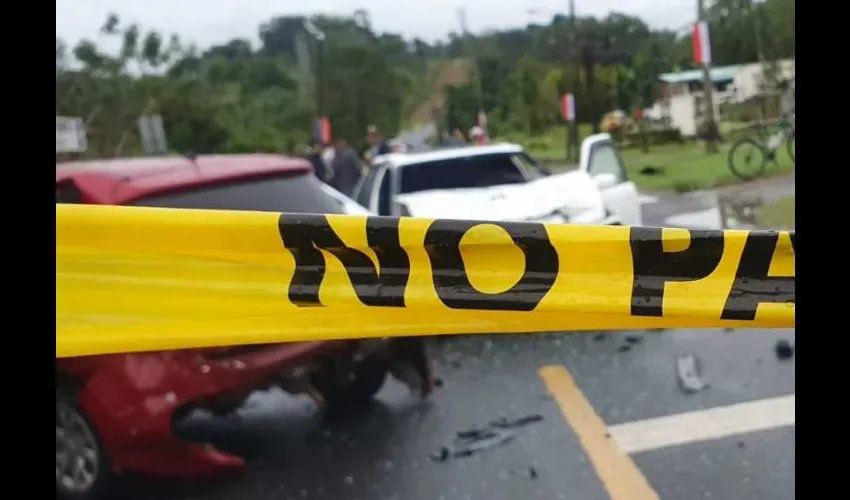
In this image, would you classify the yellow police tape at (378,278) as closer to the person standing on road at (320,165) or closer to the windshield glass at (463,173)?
the windshield glass at (463,173)

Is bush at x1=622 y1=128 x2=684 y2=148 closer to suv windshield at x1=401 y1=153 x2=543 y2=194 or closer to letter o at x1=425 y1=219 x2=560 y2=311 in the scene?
suv windshield at x1=401 y1=153 x2=543 y2=194

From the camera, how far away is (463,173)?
877 cm

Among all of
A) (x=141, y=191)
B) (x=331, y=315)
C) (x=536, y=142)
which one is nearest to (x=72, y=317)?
(x=331, y=315)

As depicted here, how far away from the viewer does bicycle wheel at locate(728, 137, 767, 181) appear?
15844mm

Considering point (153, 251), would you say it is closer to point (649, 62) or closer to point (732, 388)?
point (732, 388)

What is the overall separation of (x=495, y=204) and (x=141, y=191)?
3.53 meters

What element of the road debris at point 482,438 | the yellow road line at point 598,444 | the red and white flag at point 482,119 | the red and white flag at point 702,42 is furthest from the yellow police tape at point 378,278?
the red and white flag at point 482,119

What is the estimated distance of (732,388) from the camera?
534 cm

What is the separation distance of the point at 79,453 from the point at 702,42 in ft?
52.0

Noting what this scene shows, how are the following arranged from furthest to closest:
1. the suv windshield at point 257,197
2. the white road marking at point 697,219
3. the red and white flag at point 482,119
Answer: the red and white flag at point 482,119 < the white road marking at point 697,219 < the suv windshield at point 257,197

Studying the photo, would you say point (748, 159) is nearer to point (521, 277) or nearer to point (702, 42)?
point (702, 42)

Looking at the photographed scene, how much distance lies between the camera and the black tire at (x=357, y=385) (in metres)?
5.35

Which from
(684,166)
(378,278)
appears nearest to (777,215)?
(684,166)

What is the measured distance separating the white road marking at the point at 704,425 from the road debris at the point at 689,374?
388 millimetres
